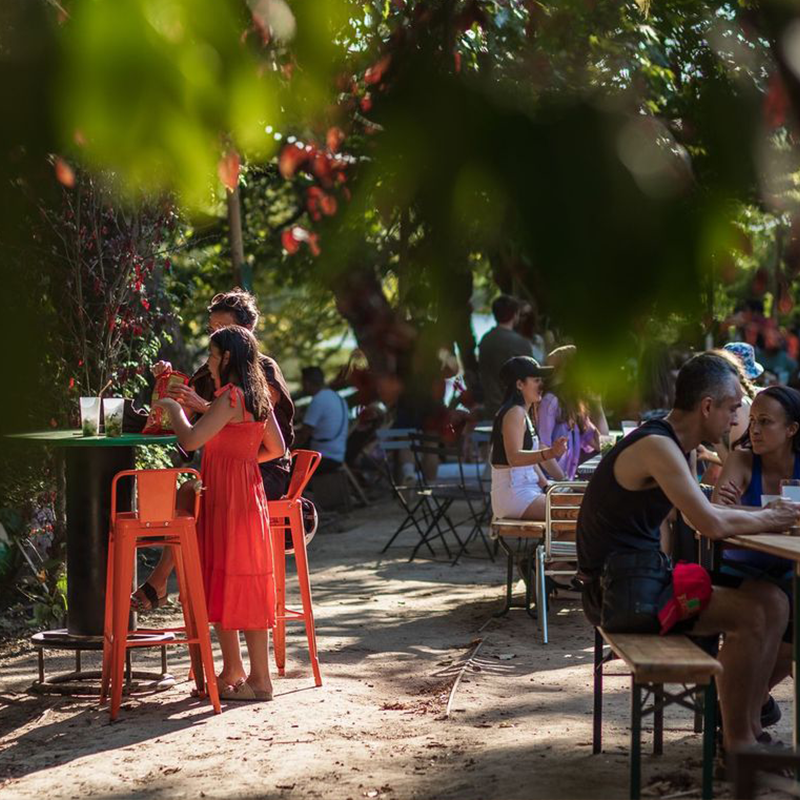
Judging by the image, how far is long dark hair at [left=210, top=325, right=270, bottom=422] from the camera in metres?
5.69

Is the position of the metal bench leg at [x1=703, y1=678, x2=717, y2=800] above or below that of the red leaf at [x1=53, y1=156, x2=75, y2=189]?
below

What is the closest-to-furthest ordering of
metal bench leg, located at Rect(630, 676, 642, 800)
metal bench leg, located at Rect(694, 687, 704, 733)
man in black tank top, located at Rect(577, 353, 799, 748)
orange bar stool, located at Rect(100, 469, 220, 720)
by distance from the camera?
1. metal bench leg, located at Rect(630, 676, 642, 800)
2. metal bench leg, located at Rect(694, 687, 704, 733)
3. man in black tank top, located at Rect(577, 353, 799, 748)
4. orange bar stool, located at Rect(100, 469, 220, 720)

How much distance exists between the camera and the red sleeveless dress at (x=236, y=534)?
5.76 meters

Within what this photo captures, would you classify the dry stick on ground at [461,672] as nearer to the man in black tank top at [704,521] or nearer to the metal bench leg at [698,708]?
the metal bench leg at [698,708]

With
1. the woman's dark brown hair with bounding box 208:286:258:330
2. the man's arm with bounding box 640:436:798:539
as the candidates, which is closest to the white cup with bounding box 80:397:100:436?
the woman's dark brown hair with bounding box 208:286:258:330

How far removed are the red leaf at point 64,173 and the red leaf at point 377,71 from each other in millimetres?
305

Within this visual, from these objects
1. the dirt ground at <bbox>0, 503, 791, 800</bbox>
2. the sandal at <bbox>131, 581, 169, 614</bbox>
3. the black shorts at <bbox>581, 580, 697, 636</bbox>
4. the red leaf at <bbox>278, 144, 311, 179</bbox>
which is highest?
the red leaf at <bbox>278, 144, 311, 179</bbox>

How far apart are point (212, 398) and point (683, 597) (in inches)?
99.0

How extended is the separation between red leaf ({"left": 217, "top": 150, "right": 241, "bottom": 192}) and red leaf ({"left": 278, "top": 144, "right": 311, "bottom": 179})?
0.12 meters

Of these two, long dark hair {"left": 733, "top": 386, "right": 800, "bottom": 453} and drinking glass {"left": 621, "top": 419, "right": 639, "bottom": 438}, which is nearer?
drinking glass {"left": 621, "top": 419, "right": 639, "bottom": 438}

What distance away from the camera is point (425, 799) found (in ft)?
14.4

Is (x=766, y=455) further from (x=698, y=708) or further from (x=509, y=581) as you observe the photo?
(x=509, y=581)

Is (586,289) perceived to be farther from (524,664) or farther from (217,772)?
(524,664)

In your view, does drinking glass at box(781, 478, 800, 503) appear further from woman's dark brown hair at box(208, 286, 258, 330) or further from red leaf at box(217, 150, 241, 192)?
red leaf at box(217, 150, 241, 192)
